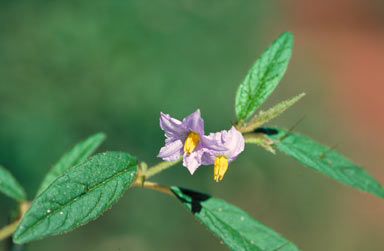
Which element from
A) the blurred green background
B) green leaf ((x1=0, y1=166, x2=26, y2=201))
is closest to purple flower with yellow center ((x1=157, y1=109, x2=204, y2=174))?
green leaf ((x1=0, y1=166, x2=26, y2=201))

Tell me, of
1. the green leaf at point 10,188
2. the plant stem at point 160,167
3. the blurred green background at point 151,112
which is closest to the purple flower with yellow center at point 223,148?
the plant stem at point 160,167

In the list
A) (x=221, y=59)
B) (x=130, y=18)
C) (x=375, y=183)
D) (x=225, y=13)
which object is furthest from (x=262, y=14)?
(x=375, y=183)

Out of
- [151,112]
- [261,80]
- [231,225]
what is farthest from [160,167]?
[151,112]

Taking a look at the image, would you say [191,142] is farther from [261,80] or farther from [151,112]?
[151,112]

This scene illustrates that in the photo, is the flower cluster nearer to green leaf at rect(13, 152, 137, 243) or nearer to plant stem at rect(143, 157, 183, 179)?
plant stem at rect(143, 157, 183, 179)

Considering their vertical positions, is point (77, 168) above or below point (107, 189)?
above

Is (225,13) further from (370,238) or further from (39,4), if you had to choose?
(370,238)

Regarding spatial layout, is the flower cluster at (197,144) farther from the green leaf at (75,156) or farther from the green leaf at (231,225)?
the green leaf at (75,156)

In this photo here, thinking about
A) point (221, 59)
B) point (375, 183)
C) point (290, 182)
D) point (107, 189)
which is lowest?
point (290, 182)
